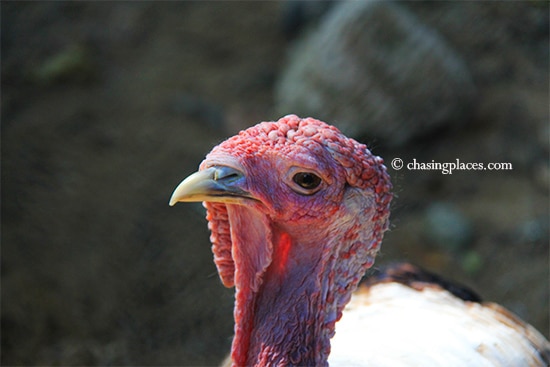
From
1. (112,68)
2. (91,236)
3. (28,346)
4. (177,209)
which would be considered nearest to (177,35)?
(112,68)

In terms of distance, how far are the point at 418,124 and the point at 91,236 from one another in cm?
253

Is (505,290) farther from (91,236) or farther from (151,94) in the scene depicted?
(151,94)

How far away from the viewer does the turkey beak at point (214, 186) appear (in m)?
1.49

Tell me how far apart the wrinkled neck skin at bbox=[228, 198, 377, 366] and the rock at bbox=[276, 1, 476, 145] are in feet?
10.0

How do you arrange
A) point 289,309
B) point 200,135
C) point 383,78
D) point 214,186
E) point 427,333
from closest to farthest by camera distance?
point 214,186, point 289,309, point 427,333, point 383,78, point 200,135

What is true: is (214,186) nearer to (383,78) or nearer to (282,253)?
(282,253)

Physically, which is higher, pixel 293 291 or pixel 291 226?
pixel 291 226

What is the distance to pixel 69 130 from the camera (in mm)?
4707

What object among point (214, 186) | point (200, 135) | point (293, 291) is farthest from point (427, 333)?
point (200, 135)

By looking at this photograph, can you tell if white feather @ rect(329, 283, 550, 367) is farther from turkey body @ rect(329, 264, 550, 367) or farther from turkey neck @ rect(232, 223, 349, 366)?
turkey neck @ rect(232, 223, 349, 366)

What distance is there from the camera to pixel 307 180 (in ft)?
5.16

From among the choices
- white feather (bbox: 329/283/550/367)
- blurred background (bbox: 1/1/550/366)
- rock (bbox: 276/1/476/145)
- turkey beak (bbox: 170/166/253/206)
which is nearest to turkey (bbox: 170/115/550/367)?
turkey beak (bbox: 170/166/253/206)

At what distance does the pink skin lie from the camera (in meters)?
1.56

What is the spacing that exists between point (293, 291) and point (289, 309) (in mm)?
49
